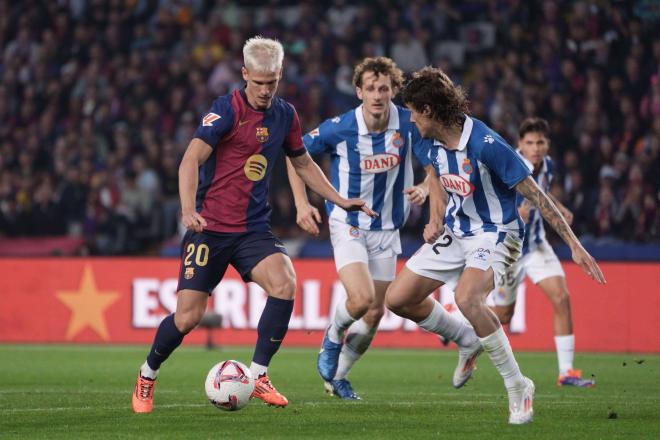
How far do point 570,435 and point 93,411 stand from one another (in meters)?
2.98

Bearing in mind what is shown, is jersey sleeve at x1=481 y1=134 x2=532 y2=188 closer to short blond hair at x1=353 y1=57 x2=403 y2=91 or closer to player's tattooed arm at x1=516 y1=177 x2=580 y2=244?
player's tattooed arm at x1=516 y1=177 x2=580 y2=244

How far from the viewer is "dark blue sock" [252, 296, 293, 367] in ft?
24.5

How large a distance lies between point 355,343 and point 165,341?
74.0 inches

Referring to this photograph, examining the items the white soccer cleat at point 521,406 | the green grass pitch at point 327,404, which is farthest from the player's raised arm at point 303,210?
the white soccer cleat at point 521,406

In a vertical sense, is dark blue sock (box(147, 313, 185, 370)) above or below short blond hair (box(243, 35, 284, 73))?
below

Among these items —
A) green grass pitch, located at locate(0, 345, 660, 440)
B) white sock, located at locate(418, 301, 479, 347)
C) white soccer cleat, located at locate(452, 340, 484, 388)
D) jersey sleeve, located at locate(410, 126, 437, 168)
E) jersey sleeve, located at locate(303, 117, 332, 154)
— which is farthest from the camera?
jersey sleeve, located at locate(303, 117, 332, 154)

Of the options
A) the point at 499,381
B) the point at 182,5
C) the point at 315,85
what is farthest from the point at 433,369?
the point at 182,5

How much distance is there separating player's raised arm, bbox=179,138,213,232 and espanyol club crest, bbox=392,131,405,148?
1936 mm

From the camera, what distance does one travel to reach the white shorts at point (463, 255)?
7.12 metres

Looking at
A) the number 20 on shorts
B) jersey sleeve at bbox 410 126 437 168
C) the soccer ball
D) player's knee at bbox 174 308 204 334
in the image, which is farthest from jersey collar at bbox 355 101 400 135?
the soccer ball

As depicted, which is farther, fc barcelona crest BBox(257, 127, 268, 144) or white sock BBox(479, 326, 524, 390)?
fc barcelona crest BBox(257, 127, 268, 144)

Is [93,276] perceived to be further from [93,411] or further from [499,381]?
[93,411]

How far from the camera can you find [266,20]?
1930 centimetres

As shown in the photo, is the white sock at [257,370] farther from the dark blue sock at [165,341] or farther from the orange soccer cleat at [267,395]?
the dark blue sock at [165,341]
